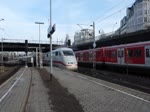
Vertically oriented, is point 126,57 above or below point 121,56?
below

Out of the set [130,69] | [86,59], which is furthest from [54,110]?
[86,59]

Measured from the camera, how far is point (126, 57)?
107 feet

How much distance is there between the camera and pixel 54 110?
10.5 metres

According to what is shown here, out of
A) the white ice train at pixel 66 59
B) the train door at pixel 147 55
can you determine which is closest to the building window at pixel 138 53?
the train door at pixel 147 55

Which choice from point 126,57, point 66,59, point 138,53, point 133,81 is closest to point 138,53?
point 138,53

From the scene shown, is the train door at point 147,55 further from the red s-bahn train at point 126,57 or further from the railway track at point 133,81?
the railway track at point 133,81

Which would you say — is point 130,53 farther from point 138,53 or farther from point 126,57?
point 138,53

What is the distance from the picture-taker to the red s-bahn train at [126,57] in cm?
2785

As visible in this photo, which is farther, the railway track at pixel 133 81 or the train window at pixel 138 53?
the train window at pixel 138 53

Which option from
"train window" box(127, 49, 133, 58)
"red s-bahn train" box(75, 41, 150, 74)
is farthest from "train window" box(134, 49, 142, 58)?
"train window" box(127, 49, 133, 58)

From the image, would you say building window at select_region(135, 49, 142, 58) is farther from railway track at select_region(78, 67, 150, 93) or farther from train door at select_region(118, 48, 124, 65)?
train door at select_region(118, 48, 124, 65)

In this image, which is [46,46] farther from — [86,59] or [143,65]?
[143,65]

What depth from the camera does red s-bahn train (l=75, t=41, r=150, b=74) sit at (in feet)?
91.4

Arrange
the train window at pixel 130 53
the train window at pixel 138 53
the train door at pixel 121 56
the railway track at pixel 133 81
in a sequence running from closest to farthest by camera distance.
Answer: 1. the railway track at pixel 133 81
2. the train window at pixel 138 53
3. the train window at pixel 130 53
4. the train door at pixel 121 56
